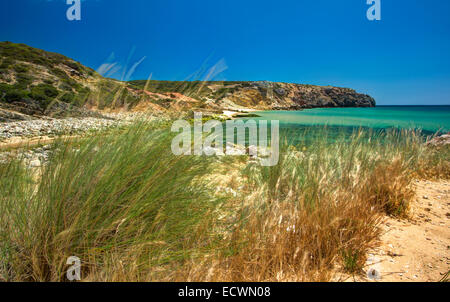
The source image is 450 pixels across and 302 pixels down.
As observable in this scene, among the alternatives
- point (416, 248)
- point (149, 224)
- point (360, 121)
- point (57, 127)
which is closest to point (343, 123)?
point (416, 248)

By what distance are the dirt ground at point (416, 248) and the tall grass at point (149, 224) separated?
0.46 ft

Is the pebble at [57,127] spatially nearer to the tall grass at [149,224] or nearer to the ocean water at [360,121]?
the tall grass at [149,224]

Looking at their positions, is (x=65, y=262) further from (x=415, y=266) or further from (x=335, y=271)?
(x=415, y=266)

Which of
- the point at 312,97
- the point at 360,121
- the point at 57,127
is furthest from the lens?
the point at 312,97

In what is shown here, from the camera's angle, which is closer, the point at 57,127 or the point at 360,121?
the point at 57,127

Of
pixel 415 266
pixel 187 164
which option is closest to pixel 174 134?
pixel 187 164

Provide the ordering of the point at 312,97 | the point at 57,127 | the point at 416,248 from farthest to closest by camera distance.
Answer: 1. the point at 312,97
2. the point at 416,248
3. the point at 57,127

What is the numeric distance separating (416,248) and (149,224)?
2257mm

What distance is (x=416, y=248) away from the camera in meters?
1.91

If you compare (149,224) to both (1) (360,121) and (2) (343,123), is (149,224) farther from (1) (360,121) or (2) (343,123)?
(1) (360,121)
